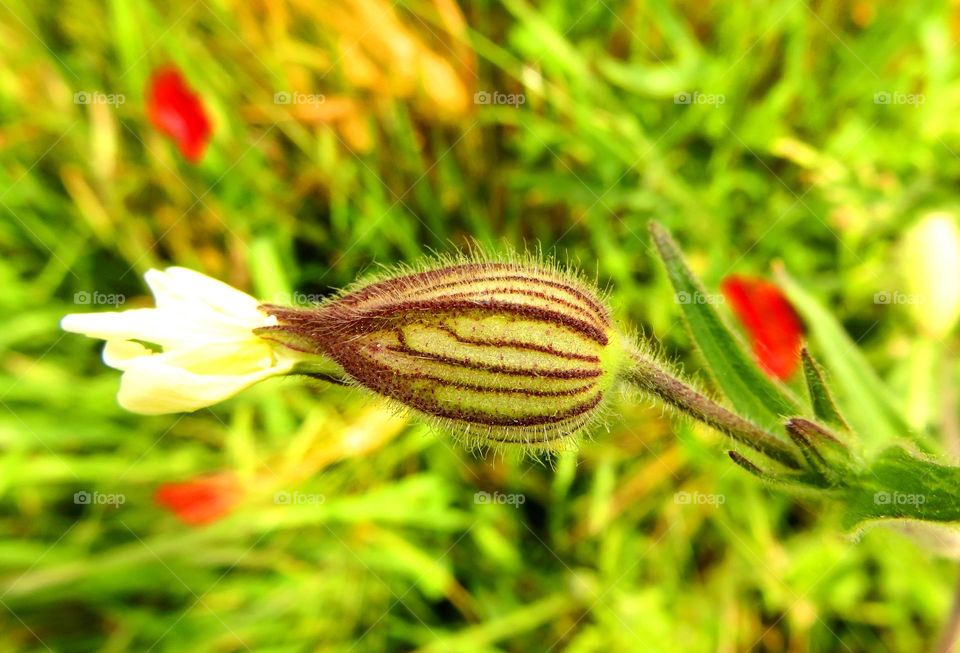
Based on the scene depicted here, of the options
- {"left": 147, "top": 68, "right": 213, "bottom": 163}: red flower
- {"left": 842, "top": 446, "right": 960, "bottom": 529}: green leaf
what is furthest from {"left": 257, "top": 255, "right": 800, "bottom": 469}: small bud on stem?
{"left": 147, "top": 68, "right": 213, "bottom": 163}: red flower

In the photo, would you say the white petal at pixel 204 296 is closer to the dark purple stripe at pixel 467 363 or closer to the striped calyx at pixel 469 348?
the striped calyx at pixel 469 348

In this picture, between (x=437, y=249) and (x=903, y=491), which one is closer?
(x=903, y=491)

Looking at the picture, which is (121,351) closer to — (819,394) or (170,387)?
(170,387)

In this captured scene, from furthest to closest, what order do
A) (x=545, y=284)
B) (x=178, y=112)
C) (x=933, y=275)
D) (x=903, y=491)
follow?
(x=178, y=112) → (x=933, y=275) → (x=545, y=284) → (x=903, y=491)

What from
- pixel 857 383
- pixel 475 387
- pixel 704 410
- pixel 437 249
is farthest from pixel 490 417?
pixel 437 249

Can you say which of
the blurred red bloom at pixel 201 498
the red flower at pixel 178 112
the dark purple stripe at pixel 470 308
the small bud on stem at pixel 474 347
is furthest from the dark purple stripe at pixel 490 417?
the red flower at pixel 178 112

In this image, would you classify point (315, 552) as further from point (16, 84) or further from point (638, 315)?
point (16, 84)

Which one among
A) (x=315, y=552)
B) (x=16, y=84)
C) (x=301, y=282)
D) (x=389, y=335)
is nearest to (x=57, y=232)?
(x=16, y=84)
